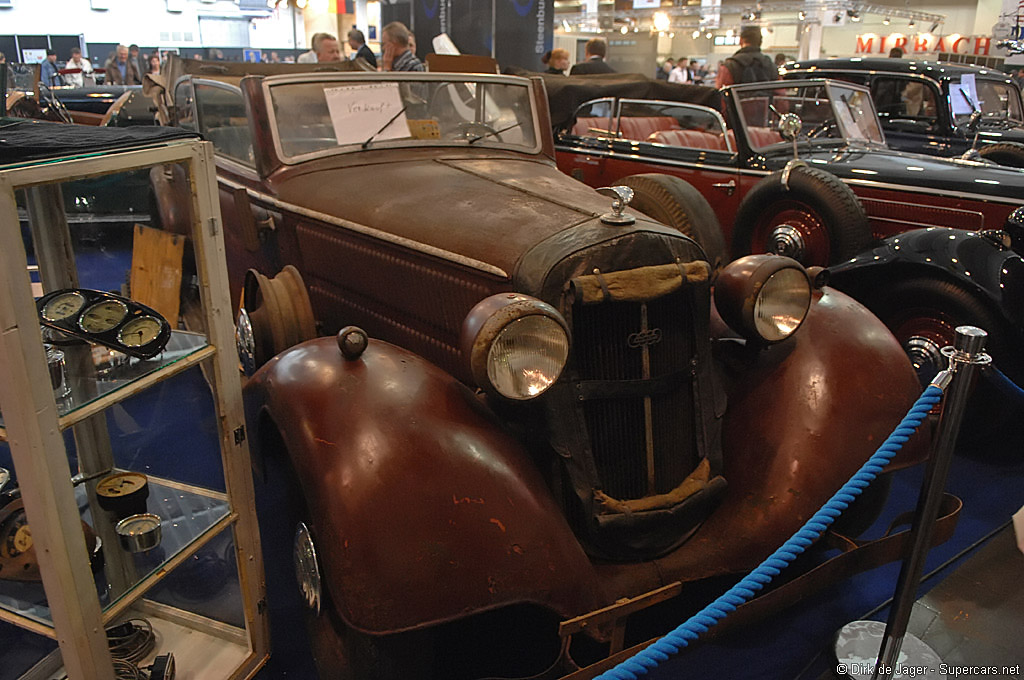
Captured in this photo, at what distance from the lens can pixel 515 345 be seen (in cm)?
184

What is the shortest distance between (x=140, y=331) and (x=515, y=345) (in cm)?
91

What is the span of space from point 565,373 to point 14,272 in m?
1.24

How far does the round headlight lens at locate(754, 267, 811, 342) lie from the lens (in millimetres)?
2248

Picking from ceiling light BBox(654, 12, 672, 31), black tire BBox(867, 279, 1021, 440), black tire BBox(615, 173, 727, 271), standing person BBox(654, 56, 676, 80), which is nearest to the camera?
black tire BBox(867, 279, 1021, 440)

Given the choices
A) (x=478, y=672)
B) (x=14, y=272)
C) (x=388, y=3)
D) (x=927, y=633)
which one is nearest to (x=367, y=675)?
(x=478, y=672)

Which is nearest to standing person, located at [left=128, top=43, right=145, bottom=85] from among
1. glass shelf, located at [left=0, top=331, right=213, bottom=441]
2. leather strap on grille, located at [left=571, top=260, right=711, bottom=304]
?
glass shelf, located at [left=0, top=331, right=213, bottom=441]

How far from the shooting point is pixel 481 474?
5.90ft

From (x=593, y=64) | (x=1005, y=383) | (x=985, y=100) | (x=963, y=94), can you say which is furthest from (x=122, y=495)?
(x=985, y=100)

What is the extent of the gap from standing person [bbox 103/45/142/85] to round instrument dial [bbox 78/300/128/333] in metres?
11.4

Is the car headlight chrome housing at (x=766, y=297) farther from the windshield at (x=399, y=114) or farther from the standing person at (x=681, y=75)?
the standing person at (x=681, y=75)

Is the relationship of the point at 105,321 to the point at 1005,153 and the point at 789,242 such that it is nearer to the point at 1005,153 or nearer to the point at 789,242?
the point at 789,242

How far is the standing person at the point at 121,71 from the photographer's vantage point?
11.7 meters

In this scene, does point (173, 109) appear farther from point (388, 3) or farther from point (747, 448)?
point (388, 3)

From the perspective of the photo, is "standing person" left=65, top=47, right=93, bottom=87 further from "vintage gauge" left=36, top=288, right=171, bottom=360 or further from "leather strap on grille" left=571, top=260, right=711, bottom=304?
"leather strap on grille" left=571, top=260, right=711, bottom=304
